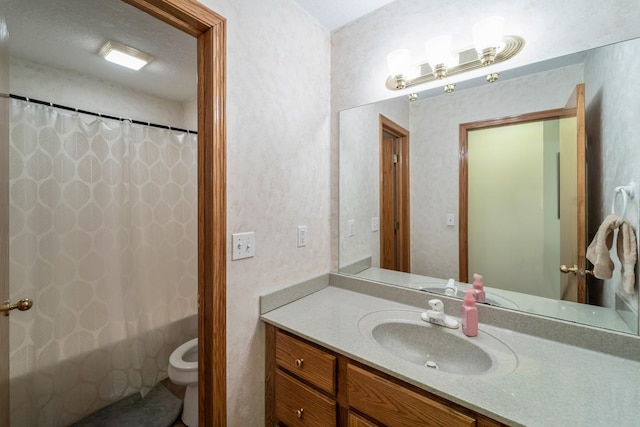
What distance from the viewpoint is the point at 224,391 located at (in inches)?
43.0

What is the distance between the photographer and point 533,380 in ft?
2.48

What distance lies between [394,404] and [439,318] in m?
0.41

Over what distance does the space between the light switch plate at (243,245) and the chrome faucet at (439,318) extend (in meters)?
0.82

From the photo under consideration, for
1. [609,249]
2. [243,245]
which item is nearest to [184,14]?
[243,245]

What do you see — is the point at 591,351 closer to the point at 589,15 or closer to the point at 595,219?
the point at 595,219

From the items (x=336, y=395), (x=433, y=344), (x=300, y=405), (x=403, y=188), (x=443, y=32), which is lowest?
(x=300, y=405)

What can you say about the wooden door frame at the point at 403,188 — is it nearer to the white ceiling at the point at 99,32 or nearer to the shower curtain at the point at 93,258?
the white ceiling at the point at 99,32

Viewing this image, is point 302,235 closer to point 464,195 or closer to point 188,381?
point 464,195


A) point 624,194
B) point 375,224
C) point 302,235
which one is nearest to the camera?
point 624,194

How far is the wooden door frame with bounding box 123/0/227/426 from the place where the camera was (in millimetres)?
1042

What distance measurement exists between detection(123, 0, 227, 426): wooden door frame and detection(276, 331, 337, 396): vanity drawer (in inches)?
9.6

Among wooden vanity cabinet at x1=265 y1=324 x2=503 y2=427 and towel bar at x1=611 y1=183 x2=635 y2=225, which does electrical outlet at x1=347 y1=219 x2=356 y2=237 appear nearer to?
wooden vanity cabinet at x1=265 y1=324 x2=503 y2=427

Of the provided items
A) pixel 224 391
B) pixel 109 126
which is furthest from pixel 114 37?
pixel 224 391

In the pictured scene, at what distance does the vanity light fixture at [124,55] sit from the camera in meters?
1.68
